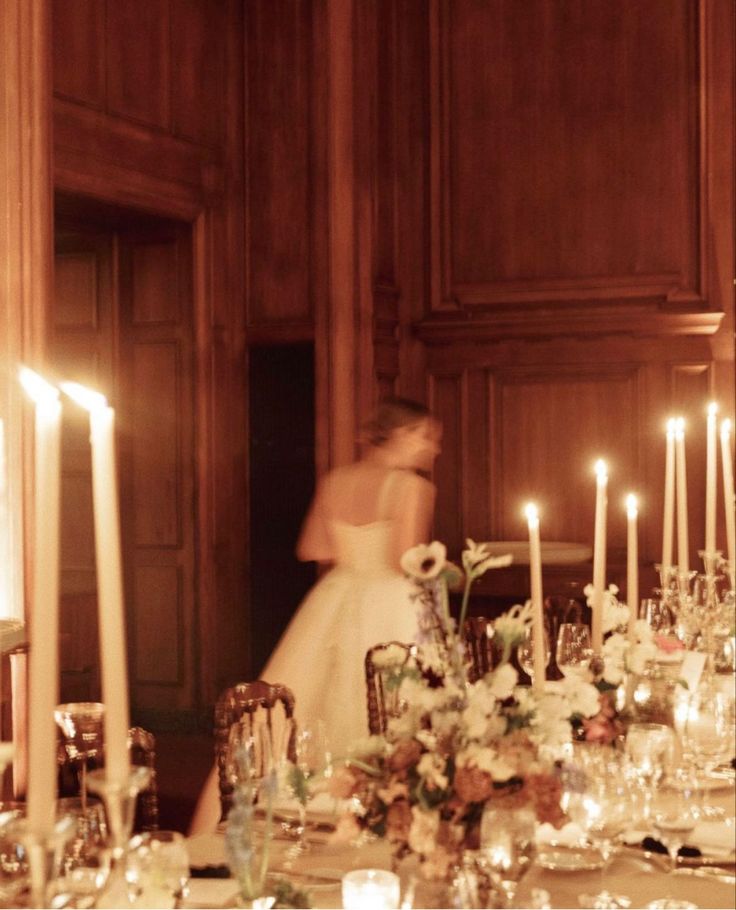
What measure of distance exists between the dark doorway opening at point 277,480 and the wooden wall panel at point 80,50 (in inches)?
66.0

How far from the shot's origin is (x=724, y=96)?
22.6ft

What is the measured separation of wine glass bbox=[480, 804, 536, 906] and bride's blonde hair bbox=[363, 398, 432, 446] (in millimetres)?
3596

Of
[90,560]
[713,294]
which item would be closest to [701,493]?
[713,294]

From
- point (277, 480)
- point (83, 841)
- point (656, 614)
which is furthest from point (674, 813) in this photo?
point (277, 480)

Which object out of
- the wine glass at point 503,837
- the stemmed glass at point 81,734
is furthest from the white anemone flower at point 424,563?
the stemmed glass at point 81,734

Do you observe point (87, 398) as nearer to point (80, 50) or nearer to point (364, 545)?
point (364, 545)

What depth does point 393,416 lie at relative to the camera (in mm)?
5434

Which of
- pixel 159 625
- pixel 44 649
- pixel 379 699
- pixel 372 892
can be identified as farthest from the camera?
pixel 159 625

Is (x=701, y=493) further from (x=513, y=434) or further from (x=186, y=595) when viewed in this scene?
(x=186, y=595)

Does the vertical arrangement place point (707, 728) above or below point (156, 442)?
below

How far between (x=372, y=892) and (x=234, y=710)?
1.19m

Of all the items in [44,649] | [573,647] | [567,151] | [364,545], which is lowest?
[573,647]

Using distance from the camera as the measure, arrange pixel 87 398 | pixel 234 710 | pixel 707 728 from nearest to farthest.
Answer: pixel 87 398
pixel 707 728
pixel 234 710

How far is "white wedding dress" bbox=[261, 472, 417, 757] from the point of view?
214 inches
